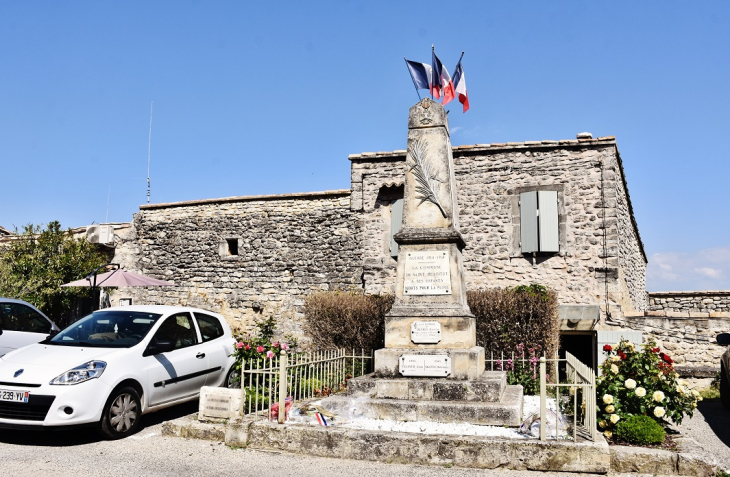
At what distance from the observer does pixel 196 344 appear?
7789 millimetres

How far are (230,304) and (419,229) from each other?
391 inches

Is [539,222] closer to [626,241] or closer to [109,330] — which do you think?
[626,241]

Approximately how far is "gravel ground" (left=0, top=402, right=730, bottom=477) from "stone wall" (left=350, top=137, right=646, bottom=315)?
7.18m

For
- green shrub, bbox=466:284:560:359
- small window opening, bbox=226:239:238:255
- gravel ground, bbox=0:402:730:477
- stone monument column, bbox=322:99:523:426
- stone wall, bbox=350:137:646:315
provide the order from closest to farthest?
gravel ground, bbox=0:402:730:477
stone monument column, bbox=322:99:523:426
green shrub, bbox=466:284:560:359
stone wall, bbox=350:137:646:315
small window opening, bbox=226:239:238:255

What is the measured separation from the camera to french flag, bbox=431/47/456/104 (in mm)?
8688

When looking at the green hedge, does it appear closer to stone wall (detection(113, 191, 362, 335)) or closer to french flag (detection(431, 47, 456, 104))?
stone wall (detection(113, 191, 362, 335))

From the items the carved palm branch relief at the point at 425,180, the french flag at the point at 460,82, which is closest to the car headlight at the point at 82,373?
the carved palm branch relief at the point at 425,180

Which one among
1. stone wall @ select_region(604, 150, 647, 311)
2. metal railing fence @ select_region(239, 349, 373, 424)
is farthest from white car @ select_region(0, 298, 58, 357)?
stone wall @ select_region(604, 150, 647, 311)

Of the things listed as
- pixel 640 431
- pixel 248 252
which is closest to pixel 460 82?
pixel 640 431

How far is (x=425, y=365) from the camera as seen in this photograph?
7.07 metres

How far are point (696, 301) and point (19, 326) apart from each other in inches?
674

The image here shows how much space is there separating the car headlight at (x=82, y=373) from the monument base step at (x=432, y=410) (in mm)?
2460

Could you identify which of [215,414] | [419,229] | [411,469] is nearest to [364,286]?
[419,229]

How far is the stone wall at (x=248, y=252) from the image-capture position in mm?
15656
